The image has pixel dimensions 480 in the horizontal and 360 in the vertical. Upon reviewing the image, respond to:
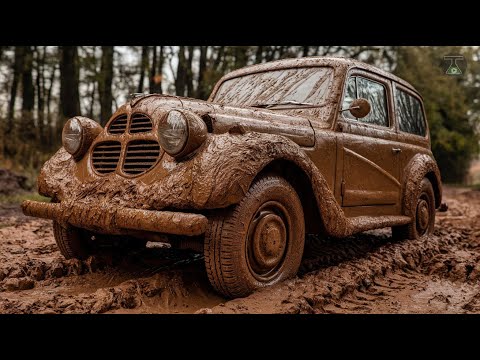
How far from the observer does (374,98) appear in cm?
447

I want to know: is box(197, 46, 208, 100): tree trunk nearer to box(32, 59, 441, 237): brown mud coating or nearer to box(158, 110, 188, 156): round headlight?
box(32, 59, 441, 237): brown mud coating

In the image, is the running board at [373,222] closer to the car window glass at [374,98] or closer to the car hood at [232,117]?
the car hood at [232,117]

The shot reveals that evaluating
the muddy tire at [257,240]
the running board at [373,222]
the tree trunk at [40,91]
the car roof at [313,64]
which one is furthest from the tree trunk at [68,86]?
the muddy tire at [257,240]

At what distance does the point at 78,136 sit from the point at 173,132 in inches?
40.2

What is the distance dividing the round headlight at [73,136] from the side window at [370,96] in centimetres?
217

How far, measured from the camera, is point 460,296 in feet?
10.1

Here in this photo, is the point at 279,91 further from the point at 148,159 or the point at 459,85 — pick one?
the point at 459,85

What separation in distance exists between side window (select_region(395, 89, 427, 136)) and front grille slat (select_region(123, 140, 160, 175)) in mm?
3033

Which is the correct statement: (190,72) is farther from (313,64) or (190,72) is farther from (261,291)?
(261,291)

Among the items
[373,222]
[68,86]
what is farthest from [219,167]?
[68,86]

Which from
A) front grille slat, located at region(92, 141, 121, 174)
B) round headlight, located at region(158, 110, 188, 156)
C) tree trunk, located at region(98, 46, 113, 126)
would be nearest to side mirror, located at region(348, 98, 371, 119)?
round headlight, located at region(158, 110, 188, 156)

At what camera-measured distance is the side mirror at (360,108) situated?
3629 mm

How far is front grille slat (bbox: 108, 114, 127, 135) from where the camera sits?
3.15 metres

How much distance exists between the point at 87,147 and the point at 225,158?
4.30 ft
